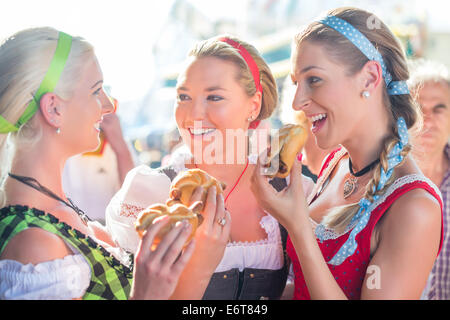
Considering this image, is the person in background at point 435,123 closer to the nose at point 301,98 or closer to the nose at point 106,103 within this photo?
the nose at point 301,98

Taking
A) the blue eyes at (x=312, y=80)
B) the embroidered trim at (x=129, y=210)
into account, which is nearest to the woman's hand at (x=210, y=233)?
the embroidered trim at (x=129, y=210)

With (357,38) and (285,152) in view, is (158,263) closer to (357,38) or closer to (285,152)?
(285,152)

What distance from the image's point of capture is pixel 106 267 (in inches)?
49.9

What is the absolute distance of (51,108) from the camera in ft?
4.06

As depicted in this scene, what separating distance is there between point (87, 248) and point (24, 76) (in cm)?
57

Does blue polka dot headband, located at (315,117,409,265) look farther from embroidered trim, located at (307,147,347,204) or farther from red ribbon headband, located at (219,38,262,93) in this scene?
red ribbon headband, located at (219,38,262,93)

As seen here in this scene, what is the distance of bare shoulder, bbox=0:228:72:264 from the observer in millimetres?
1071

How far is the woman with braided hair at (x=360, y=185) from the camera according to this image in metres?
1.23

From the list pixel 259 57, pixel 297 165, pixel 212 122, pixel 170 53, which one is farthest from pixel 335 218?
pixel 170 53

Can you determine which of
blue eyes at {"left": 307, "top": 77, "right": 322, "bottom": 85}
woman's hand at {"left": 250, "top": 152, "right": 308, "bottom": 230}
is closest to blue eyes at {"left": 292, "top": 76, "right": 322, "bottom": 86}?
blue eyes at {"left": 307, "top": 77, "right": 322, "bottom": 85}

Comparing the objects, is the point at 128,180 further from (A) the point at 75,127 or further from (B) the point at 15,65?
(B) the point at 15,65

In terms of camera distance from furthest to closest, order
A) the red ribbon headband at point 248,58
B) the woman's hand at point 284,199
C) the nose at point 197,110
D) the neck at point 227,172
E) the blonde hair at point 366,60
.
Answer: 1. the neck at point 227,172
2. the red ribbon headband at point 248,58
3. the nose at point 197,110
4. the blonde hair at point 366,60
5. the woman's hand at point 284,199

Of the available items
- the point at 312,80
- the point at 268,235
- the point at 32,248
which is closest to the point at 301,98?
the point at 312,80

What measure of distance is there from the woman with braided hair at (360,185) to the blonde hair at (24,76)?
734mm
